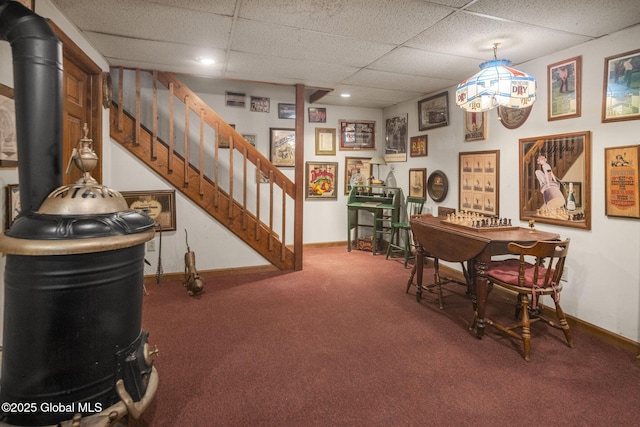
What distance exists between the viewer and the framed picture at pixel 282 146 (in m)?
5.31

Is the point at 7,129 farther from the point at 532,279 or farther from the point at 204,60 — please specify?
the point at 532,279

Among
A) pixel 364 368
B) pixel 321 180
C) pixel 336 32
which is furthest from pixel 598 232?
pixel 321 180

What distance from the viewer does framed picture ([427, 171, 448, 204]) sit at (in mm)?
4555

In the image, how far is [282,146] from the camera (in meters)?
5.37

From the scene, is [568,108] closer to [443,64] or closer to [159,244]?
[443,64]

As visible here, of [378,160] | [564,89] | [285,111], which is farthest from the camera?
[378,160]

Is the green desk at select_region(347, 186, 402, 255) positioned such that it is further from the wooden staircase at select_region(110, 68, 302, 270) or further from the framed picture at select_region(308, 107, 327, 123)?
the wooden staircase at select_region(110, 68, 302, 270)

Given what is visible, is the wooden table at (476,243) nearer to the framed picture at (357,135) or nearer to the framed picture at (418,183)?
the framed picture at (418,183)

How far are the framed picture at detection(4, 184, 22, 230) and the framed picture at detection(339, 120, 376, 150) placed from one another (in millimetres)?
4625

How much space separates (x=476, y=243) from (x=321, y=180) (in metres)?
3.49

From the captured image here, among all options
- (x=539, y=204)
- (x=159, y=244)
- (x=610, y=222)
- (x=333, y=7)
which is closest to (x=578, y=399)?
(x=610, y=222)

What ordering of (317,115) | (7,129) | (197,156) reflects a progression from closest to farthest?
1. (7,129)
2. (197,156)
3. (317,115)

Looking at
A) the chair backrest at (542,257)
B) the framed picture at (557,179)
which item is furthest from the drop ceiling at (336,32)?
the chair backrest at (542,257)

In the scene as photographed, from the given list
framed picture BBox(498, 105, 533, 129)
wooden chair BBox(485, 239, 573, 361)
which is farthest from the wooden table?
framed picture BBox(498, 105, 533, 129)
